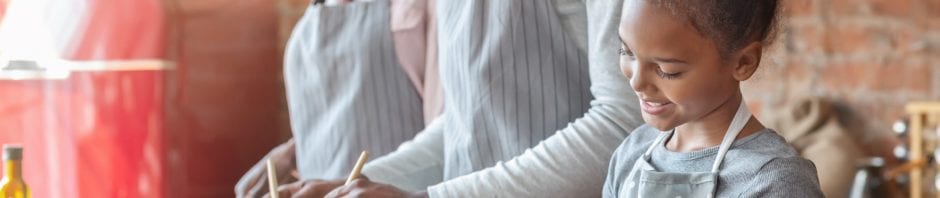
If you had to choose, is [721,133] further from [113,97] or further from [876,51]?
[876,51]

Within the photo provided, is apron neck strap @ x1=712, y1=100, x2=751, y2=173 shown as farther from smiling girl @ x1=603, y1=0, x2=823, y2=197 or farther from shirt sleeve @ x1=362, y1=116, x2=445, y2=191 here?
shirt sleeve @ x1=362, y1=116, x2=445, y2=191

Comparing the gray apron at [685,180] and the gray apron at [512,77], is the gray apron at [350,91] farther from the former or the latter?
the gray apron at [685,180]

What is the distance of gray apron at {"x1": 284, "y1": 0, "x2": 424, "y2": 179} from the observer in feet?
4.49

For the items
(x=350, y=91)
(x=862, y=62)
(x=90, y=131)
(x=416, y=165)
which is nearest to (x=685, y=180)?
(x=416, y=165)

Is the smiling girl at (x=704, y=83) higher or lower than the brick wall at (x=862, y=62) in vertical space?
higher

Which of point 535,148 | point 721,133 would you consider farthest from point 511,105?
point 721,133

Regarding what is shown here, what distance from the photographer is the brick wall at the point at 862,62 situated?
206cm

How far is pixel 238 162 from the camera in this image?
218 centimetres

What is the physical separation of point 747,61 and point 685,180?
0.08 meters

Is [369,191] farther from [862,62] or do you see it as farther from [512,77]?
[862,62]

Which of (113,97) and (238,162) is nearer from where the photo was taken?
(113,97)

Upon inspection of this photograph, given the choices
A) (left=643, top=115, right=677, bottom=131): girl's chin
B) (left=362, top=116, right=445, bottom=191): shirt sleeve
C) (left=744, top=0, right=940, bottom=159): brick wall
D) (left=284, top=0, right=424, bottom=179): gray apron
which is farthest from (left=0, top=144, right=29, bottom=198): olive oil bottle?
(left=744, top=0, right=940, bottom=159): brick wall

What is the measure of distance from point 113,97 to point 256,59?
635 mm

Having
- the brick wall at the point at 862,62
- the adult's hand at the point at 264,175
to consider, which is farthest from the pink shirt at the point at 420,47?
the brick wall at the point at 862,62
